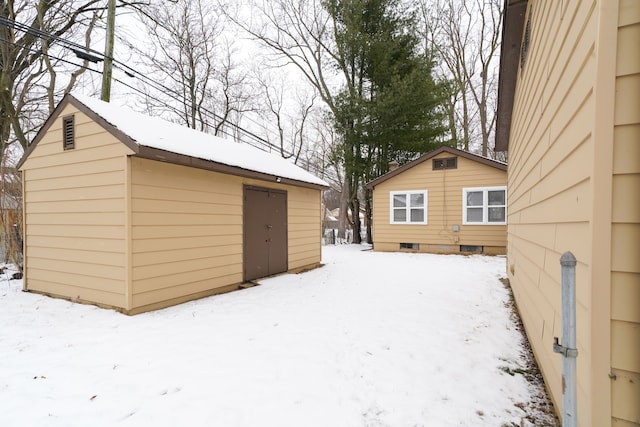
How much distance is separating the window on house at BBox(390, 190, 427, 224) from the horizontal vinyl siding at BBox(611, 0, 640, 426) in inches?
419

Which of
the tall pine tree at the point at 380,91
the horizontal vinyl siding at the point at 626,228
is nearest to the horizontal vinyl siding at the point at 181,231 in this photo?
the horizontal vinyl siding at the point at 626,228

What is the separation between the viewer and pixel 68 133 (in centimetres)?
513

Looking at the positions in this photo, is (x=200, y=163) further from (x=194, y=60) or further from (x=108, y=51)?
(x=194, y=60)

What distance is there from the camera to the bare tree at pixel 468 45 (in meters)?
18.4

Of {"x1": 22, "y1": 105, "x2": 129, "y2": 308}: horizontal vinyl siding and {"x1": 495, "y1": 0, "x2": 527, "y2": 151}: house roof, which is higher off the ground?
{"x1": 495, "y1": 0, "x2": 527, "y2": 151}: house roof

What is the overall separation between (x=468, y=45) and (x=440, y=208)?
13837 millimetres

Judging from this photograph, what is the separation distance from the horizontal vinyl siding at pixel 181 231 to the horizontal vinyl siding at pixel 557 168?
16.1ft

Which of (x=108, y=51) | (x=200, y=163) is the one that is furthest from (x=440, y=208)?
(x=108, y=51)

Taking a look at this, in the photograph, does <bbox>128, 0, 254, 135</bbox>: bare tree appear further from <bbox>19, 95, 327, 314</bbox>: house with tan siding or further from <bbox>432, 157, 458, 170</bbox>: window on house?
<bbox>432, 157, 458, 170</bbox>: window on house

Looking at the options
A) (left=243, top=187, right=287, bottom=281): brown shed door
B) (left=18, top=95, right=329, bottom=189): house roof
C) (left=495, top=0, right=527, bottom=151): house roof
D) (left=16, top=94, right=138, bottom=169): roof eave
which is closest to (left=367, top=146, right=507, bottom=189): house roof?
(left=495, top=0, right=527, bottom=151): house roof

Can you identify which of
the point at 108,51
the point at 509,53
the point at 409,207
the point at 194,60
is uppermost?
the point at 194,60

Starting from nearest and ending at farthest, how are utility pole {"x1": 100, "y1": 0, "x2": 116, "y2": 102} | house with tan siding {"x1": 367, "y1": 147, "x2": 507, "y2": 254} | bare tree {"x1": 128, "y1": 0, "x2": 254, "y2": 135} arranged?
utility pole {"x1": 100, "y1": 0, "x2": 116, "y2": 102} → house with tan siding {"x1": 367, "y1": 147, "x2": 507, "y2": 254} → bare tree {"x1": 128, "y1": 0, "x2": 254, "y2": 135}

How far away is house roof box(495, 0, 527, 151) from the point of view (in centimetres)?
429

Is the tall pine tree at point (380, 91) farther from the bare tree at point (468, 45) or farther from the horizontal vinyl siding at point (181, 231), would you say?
the horizontal vinyl siding at point (181, 231)
